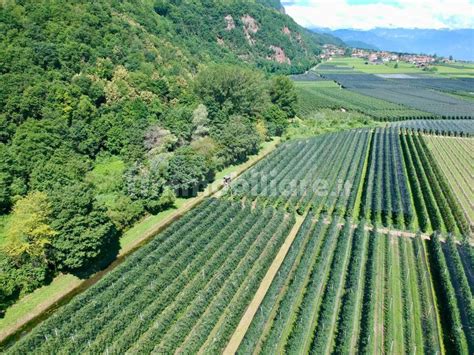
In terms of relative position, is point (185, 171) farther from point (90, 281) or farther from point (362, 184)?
point (362, 184)

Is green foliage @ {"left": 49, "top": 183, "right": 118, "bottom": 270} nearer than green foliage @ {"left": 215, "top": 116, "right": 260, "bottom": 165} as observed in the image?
Yes

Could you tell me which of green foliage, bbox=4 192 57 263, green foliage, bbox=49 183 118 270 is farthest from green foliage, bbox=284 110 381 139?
green foliage, bbox=4 192 57 263

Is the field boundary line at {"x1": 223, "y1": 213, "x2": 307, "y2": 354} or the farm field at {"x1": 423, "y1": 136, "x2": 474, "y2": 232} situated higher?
the farm field at {"x1": 423, "y1": 136, "x2": 474, "y2": 232}

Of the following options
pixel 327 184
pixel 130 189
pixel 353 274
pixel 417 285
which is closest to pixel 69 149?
pixel 130 189

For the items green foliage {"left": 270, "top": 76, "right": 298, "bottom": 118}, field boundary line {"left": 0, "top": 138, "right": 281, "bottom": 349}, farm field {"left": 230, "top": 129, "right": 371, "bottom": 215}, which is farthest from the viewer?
green foliage {"left": 270, "top": 76, "right": 298, "bottom": 118}

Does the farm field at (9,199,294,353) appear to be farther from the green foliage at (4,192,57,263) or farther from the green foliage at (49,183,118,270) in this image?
the green foliage at (4,192,57,263)

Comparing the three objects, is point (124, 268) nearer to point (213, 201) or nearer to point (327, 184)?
point (213, 201)
